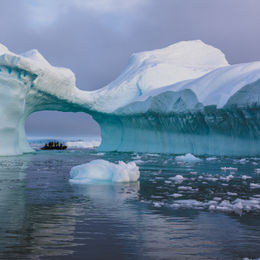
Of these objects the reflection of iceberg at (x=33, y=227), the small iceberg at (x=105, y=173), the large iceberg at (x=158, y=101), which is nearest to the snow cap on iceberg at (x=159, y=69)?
the large iceberg at (x=158, y=101)

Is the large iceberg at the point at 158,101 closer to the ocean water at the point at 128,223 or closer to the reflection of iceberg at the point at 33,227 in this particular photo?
the ocean water at the point at 128,223

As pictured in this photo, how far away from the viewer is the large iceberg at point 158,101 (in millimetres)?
18516

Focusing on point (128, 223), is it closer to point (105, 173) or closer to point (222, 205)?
point (222, 205)

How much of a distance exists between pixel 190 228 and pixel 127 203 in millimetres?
1608

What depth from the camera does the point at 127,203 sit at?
5.31 metres

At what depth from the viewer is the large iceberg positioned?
18516 millimetres

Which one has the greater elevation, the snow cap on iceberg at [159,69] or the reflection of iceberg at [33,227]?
the snow cap on iceberg at [159,69]

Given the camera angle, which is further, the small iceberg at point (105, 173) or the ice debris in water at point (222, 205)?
the small iceberg at point (105, 173)

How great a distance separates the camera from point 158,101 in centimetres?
2327

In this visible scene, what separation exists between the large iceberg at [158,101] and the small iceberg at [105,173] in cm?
1033

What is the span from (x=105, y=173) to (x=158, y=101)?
51.2ft

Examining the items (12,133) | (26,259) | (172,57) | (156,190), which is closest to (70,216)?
(26,259)

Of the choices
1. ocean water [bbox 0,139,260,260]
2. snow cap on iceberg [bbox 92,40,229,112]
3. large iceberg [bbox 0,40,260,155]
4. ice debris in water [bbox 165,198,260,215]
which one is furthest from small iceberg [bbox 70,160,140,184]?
snow cap on iceberg [bbox 92,40,229,112]

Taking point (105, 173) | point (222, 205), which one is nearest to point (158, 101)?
point (105, 173)
